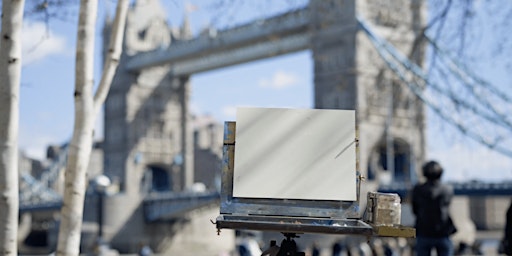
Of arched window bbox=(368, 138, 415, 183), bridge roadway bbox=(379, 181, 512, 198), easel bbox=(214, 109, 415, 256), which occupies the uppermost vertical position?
arched window bbox=(368, 138, 415, 183)

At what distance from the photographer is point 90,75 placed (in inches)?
196

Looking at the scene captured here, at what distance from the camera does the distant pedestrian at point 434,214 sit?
208 inches

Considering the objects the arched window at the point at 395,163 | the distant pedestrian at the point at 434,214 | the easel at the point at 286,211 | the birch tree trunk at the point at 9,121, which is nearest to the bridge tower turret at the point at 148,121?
the arched window at the point at 395,163

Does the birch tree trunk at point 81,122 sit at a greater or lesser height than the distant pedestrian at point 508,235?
greater

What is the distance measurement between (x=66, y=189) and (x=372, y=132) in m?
39.4

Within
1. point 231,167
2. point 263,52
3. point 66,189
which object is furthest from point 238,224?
point 263,52

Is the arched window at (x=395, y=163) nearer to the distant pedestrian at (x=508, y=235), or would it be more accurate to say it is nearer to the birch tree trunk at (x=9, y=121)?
the distant pedestrian at (x=508, y=235)

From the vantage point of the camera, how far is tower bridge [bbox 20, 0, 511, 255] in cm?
4041

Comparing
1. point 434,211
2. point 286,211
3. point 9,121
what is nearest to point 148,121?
point 434,211

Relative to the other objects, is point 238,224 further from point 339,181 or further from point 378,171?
point 378,171

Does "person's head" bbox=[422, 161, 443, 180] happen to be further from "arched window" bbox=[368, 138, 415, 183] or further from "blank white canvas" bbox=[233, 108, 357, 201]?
"arched window" bbox=[368, 138, 415, 183]

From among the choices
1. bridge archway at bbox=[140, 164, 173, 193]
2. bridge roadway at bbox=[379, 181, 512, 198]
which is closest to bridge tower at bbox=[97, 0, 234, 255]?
bridge archway at bbox=[140, 164, 173, 193]

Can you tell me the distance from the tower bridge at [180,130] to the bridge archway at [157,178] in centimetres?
11

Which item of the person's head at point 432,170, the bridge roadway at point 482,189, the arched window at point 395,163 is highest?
the arched window at point 395,163
